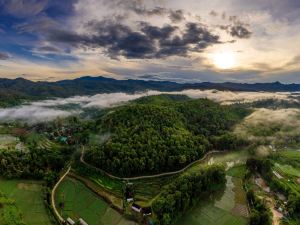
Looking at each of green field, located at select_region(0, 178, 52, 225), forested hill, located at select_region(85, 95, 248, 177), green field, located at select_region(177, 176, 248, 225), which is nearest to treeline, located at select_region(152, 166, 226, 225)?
green field, located at select_region(177, 176, 248, 225)

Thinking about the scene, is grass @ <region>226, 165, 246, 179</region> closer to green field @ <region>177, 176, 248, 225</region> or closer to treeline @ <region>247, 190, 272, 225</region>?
green field @ <region>177, 176, 248, 225</region>

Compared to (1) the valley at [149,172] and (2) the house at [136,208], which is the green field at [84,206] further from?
(2) the house at [136,208]

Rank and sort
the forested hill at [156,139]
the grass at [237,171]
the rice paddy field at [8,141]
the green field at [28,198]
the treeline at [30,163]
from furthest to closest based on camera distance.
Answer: the rice paddy field at [8,141], the grass at [237,171], the forested hill at [156,139], the treeline at [30,163], the green field at [28,198]

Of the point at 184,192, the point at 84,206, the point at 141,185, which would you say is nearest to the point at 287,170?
the point at 184,192

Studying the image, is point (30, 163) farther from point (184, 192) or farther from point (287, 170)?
point (287, 170)

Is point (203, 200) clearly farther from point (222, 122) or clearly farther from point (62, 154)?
point (222, 122)

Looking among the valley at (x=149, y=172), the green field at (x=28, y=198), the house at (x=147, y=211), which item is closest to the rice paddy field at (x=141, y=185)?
the valley at (x=149, y=172)
